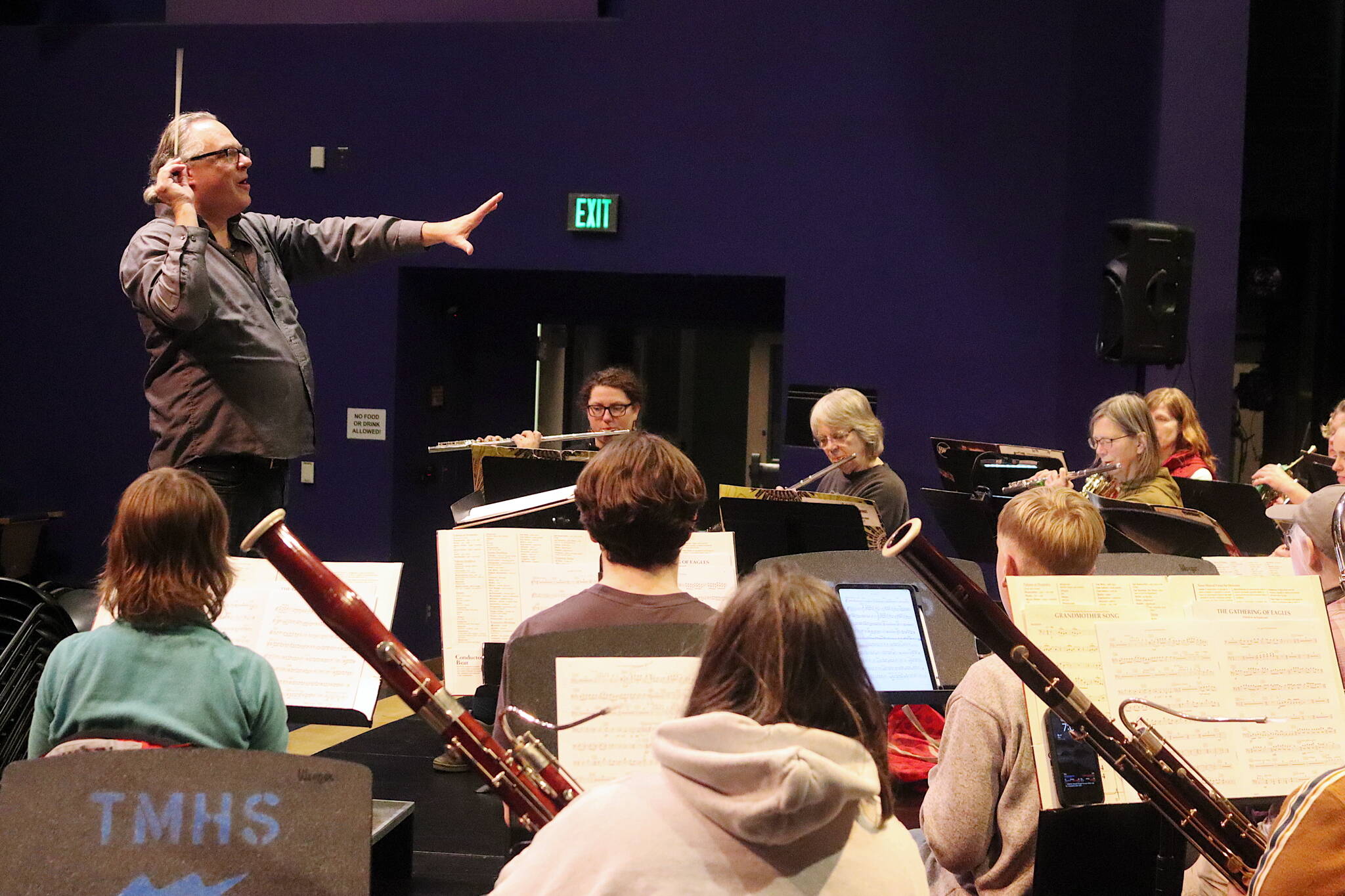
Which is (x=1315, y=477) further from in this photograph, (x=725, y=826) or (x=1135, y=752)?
(x=725, y=826)

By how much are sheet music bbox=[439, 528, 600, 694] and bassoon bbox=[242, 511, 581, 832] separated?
940 mm

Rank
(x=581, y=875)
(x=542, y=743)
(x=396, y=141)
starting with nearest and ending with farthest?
Result: (x=581, y=875)
(x=542, y=743)
(x=396, y=141)

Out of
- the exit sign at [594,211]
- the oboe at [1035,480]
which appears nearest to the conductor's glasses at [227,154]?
the oboe at [1035,480]

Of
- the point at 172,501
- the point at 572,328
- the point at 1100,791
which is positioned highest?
the point at 572,328

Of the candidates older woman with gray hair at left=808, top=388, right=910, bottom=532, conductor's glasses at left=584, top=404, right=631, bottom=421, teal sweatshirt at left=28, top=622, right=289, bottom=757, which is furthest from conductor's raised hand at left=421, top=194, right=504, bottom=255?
older woman with gray hair at left=808, top=388, right=910, bottom=532

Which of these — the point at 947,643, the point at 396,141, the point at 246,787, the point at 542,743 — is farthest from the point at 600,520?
the point at 396,141

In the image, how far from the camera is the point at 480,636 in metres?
2.78

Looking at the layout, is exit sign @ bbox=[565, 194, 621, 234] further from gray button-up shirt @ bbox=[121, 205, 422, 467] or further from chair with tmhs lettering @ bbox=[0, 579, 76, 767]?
chair with tmhs lettering @ bbox=[0, 579, 76, 767]

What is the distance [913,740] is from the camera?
296 cm

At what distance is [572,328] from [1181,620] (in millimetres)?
5370

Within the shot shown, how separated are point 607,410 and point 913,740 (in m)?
2.49

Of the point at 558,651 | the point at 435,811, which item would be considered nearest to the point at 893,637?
the point at 435,811

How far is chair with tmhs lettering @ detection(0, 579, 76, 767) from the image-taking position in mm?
2574

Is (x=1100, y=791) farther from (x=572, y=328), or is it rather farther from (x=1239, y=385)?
(x=1239, y=385)
